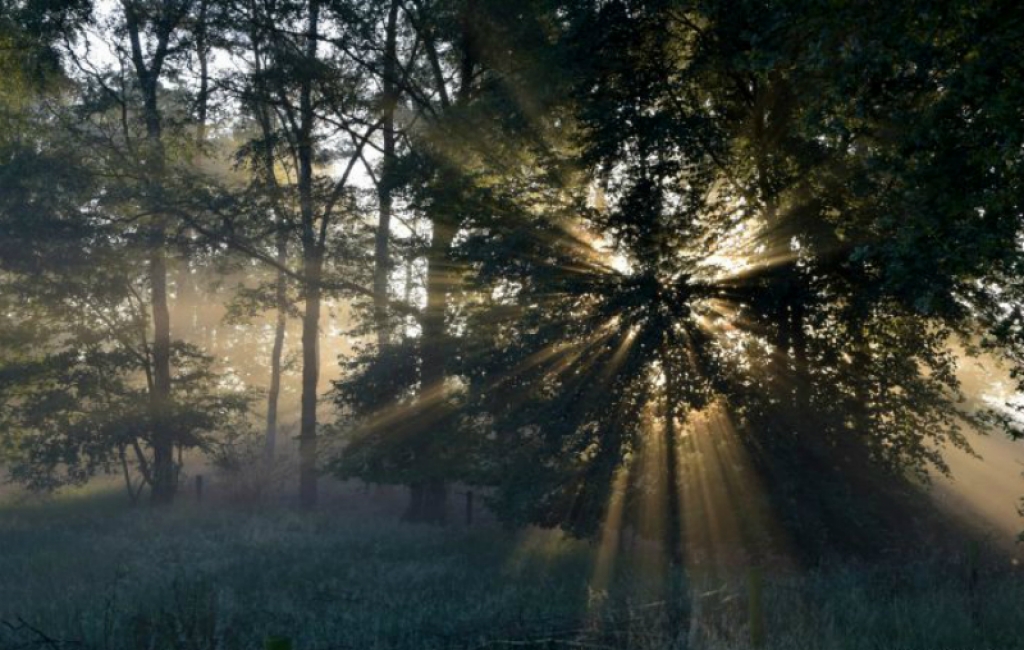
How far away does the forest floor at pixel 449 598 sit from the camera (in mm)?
9094

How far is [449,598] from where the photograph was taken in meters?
12.5

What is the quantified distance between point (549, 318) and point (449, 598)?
545cm

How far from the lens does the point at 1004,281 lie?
39.0 feet

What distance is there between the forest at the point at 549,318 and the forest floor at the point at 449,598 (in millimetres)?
96

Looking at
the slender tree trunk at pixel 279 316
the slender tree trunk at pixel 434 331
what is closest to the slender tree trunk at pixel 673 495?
the slender tree trunk at pixel 434 331

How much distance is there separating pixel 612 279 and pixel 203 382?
19.9 m

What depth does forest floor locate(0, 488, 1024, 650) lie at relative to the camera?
29.8ft

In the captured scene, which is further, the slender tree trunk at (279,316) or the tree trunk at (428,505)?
the slender tree trunk at (279,316)

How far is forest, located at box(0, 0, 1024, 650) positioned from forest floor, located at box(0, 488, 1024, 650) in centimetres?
10

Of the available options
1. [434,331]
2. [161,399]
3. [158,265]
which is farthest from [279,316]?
[434,331]

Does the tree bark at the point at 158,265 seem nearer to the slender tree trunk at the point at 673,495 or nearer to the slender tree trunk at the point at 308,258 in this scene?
the slender tree trunk at the point at 308,258

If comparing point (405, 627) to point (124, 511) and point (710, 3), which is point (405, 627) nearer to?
point (710, 3)

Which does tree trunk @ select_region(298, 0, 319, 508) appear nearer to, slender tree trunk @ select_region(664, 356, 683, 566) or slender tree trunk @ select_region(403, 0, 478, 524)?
slender tree trunk @ select_region(403, 0, 478, 524)

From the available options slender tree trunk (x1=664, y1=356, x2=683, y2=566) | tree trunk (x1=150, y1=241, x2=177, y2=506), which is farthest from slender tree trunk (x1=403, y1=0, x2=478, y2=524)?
tree trunk (x1=150, y1=241, x2=177, y2=506)
